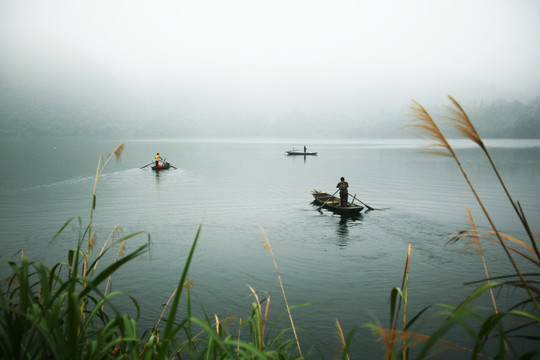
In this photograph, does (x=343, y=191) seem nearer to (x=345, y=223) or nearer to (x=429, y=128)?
(x=345, y=223)

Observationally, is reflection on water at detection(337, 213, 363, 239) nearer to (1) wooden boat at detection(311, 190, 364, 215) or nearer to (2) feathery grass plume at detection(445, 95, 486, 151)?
(1) wooden boat at detection(311, 190, 364, 215)

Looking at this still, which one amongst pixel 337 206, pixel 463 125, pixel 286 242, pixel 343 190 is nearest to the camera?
pixel 463 125

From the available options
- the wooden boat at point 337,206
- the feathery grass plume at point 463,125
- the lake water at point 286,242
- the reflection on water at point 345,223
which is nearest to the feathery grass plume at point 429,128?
the feathery grass plume at point 463,125

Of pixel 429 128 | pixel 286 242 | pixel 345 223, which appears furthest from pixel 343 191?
pixel 429 128

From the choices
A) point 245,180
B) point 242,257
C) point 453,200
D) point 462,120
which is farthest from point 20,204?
point 453,200

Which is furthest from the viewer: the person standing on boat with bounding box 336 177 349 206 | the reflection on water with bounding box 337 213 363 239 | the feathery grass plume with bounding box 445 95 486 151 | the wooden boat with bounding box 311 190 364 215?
the wooden boat with bounding box 311 190 364 215

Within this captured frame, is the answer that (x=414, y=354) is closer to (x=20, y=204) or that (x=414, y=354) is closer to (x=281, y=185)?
(x=20, y=204)

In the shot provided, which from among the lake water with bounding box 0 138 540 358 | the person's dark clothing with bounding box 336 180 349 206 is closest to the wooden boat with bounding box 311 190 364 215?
the person's dark clothing with bounding box 336 180 349 206

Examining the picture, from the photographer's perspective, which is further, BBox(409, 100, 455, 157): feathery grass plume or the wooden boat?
the wooden boat

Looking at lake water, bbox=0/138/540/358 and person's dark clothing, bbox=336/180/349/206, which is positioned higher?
person's dark clothing, bbox=336/180/349/206

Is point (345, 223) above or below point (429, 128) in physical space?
below

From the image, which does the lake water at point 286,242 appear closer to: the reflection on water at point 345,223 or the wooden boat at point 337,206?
the reflection on water at point 345,223

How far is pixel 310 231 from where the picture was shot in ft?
75.3

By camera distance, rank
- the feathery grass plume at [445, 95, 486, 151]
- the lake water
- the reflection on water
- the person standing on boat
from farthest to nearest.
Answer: the person standing on boat → the reflection on water → the lake water → the feathery grass plume at [445, 95, 486, 151]
